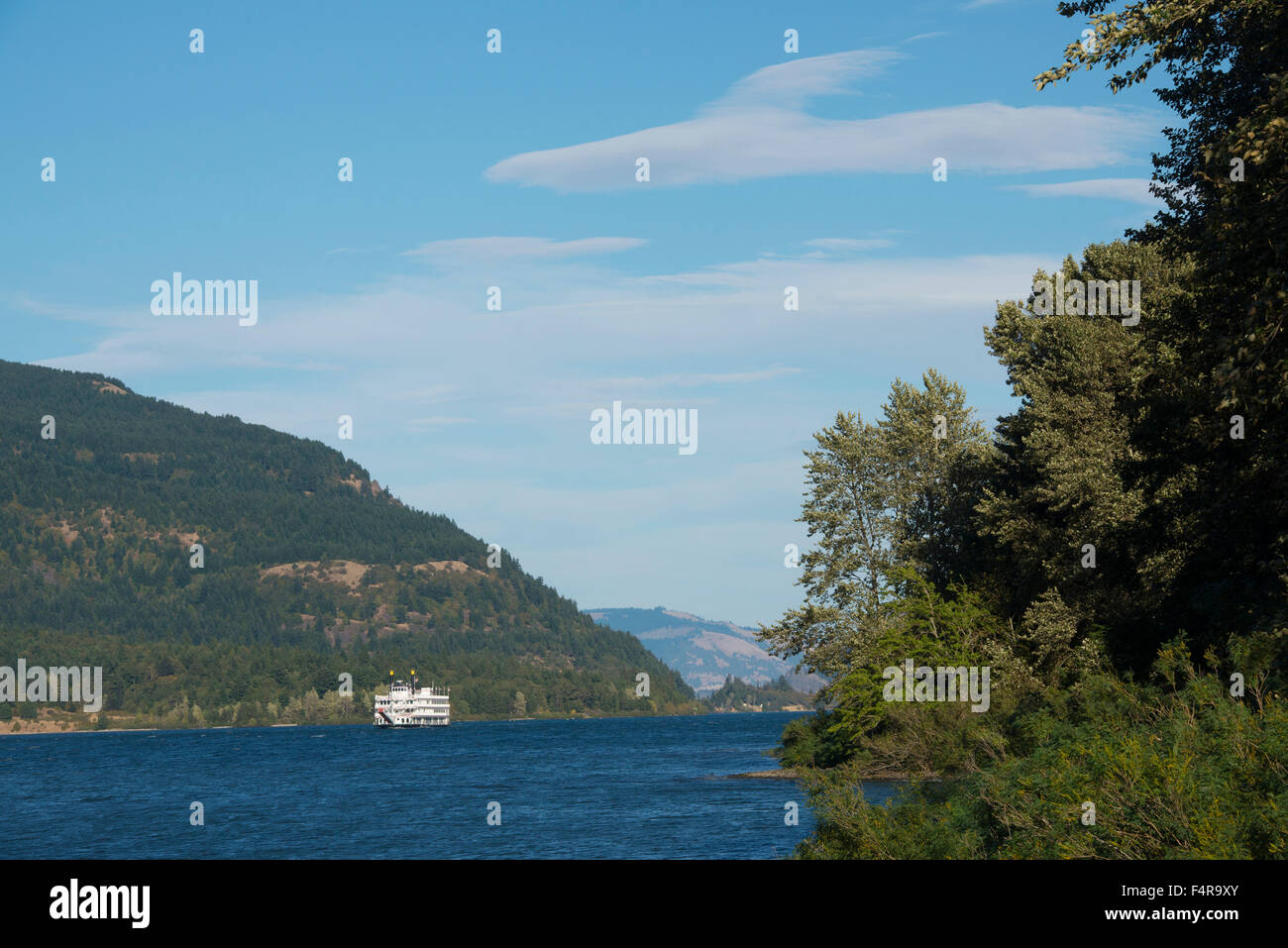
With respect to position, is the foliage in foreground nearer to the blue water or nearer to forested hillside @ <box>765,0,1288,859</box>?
forested hillside @ <box>765,0,1288,859</box>

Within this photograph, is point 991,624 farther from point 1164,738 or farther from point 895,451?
point 1164,738

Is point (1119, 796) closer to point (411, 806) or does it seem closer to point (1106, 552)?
point (1106, 552)

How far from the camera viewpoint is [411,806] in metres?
79.1

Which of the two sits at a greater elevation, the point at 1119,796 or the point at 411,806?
the point at 1119,796

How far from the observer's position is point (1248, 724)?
19.1m

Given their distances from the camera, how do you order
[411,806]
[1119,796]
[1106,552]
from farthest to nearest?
1. [411,806]
2. [1106,552]
3. [1119,796]

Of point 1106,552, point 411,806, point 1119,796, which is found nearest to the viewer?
point 1119,796

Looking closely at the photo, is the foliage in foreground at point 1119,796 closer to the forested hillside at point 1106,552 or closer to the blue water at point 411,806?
the forested hillside at point 1106,552

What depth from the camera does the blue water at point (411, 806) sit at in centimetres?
5609

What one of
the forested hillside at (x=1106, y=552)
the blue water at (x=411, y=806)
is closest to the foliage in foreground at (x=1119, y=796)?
the forested hillside at (x=1106, y=552)

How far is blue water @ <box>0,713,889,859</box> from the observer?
56.1 metres

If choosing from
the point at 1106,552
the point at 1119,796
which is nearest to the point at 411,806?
the point at 1106,552

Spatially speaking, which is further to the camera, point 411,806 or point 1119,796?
point 411,806
